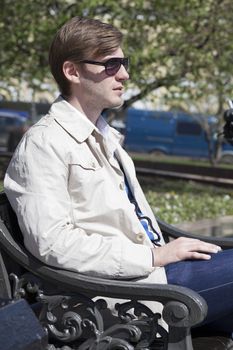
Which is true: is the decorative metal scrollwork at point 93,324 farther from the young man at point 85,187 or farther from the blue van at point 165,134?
the blue van at point 165,134

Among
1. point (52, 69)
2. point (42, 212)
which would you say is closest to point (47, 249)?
point (42, 212)

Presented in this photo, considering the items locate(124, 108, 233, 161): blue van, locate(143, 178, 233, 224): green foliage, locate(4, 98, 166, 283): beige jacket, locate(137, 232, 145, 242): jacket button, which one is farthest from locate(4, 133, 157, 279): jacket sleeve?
locate(124, 108, 233, 161): blue van

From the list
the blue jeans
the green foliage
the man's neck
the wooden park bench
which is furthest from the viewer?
the green foliage

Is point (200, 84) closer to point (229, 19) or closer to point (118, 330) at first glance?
point (229, 19)

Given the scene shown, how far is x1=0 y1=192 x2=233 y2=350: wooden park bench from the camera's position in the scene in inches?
97.8

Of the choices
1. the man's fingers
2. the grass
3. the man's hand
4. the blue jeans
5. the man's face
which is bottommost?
the grass

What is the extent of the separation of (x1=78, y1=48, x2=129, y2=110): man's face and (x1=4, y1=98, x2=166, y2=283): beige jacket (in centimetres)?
9

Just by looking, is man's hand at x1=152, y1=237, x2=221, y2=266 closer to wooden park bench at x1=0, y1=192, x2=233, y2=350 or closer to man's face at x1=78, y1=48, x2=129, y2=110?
wooden park bench at x1=0, y1=192, x2=233, y2=350

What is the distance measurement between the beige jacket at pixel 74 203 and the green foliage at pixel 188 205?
20.1ft

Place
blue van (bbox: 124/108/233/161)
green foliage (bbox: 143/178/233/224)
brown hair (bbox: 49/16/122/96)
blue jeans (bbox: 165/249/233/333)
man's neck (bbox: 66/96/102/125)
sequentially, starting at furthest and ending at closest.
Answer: blue van (bbox: 124/108/233/161), green foliage (bbox: 143/178/233/224), man's neck (bbox: 66/96/102/125), brown hair (bbox: 49/16/122/96), blue jeans (bbox: 165/249/233/333)

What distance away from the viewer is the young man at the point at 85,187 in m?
2.58

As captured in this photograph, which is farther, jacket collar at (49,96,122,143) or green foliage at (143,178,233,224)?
green foliage at (143,178,233,224)

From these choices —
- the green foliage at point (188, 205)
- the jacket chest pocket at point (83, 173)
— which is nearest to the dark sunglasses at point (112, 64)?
the jacket chest pocket at point (83, 173)

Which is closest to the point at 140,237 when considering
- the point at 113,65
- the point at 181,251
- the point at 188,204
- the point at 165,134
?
the point at 181,251
